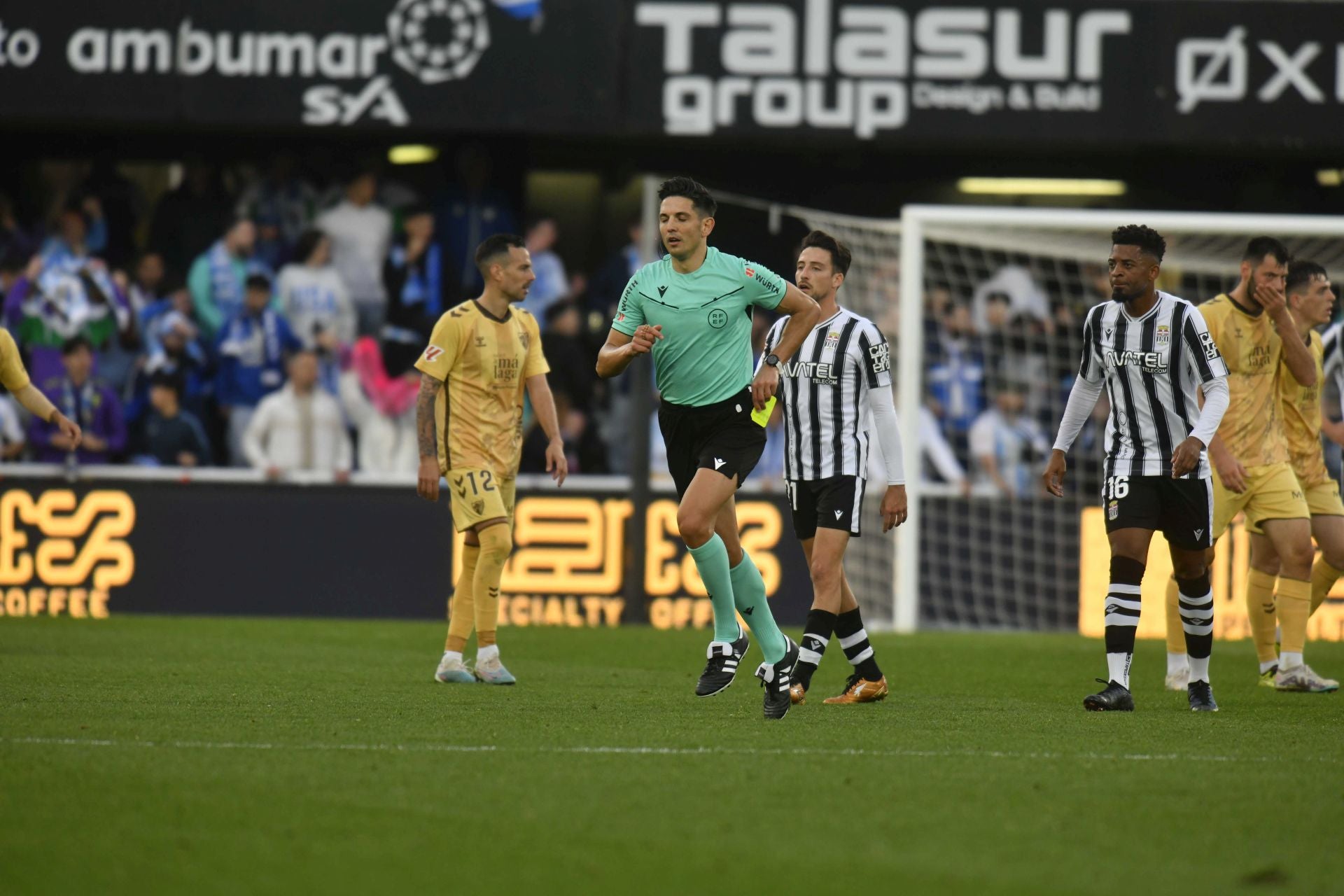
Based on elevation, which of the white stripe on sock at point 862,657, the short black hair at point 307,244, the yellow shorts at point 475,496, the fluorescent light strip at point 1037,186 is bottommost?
the white stripe on sock at point 862,657

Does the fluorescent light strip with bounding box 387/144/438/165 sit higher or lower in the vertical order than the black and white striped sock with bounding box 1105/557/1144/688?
higher

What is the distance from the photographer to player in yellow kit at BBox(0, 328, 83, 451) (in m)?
9.02

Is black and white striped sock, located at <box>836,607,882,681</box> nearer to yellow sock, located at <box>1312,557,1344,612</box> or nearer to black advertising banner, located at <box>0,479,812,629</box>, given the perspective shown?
yellow sock, located at <box>1312,557,1344,612</box>

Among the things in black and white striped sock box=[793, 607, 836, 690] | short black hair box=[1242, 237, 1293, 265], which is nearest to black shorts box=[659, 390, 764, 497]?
black and white striped sock box=[793, 607, 836, 690]

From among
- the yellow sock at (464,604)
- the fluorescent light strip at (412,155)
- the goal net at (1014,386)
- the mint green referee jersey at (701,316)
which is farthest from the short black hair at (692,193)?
the fluorescent light strip at (412,155)

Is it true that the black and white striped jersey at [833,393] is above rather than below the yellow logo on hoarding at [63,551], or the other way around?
above

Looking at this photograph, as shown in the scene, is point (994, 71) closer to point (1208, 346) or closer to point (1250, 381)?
point (1250, 381)

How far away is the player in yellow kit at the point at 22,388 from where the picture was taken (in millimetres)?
9016

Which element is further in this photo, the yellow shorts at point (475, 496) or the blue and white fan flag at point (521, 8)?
the blue and white fan flag at point (521, 8)

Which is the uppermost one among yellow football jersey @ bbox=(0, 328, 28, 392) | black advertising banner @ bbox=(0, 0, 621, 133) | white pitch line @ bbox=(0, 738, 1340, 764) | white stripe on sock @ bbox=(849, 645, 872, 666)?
black advertising banner @ bbox=(0, 0, 621, 133)

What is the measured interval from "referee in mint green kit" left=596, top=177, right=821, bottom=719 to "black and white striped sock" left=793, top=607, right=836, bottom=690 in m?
0.06

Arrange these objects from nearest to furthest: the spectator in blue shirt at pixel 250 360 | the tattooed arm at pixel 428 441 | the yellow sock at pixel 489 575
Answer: the tattooed arm at pixel 428 441
the yellow sock at pixel 489 575
the spectator in blue shirt at pixel 250 360

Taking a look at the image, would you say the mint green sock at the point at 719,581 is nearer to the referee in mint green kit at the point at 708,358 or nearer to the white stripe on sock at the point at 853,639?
the referee in mint green kit at the point at 708,358

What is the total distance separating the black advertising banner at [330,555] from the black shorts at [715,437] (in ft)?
21.3
